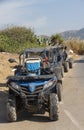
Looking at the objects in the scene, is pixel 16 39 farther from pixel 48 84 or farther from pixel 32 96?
pixel 32 96

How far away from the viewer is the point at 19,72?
14617mm

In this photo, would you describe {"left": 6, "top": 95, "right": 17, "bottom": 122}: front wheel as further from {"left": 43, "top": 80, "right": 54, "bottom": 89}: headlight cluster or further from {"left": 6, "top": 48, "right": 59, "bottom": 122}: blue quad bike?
{"left": 43, "top": 80, "right": 54, "bottom": 89}: headlight cluster

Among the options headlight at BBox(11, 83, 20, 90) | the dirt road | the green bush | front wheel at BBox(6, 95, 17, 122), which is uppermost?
headlight at BBox(11, 83, 20, 90)

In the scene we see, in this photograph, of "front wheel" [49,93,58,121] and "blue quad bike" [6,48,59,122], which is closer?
"front wheel" [49,93,58,121]

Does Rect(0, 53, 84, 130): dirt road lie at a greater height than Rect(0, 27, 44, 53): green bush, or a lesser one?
greater

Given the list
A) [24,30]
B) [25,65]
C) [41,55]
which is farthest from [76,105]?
[24,30]

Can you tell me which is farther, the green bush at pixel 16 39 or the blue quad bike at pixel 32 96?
the green bush at pixel 16 39

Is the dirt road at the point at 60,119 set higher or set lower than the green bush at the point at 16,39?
higher

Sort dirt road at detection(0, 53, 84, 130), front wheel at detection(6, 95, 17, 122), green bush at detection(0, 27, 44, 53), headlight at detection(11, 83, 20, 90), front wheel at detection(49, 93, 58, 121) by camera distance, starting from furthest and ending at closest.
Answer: green bush at detection(0, 27, 44, 53), headlight at detection(11, 83, 20, 90), front wheel at detection(6, 95, 17, 122), front wheel at detection(49, 93, 58, 121), dirt road at detection(0, 53, 84, 130)

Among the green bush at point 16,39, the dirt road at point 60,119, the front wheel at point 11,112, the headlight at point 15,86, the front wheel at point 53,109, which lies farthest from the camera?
the green bush at point 16,39

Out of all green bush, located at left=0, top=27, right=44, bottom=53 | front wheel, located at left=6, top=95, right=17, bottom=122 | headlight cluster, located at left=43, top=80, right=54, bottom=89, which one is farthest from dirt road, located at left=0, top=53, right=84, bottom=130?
green bush, located at left=0, top=27, right=44, bottom=53

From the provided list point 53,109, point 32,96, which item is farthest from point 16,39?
point 53,109

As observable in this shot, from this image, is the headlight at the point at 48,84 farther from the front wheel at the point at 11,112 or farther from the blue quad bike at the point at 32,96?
the front wheel at the point at 11,112

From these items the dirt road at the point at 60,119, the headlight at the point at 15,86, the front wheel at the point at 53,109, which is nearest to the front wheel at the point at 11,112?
the dirt road at the point at 60,119
